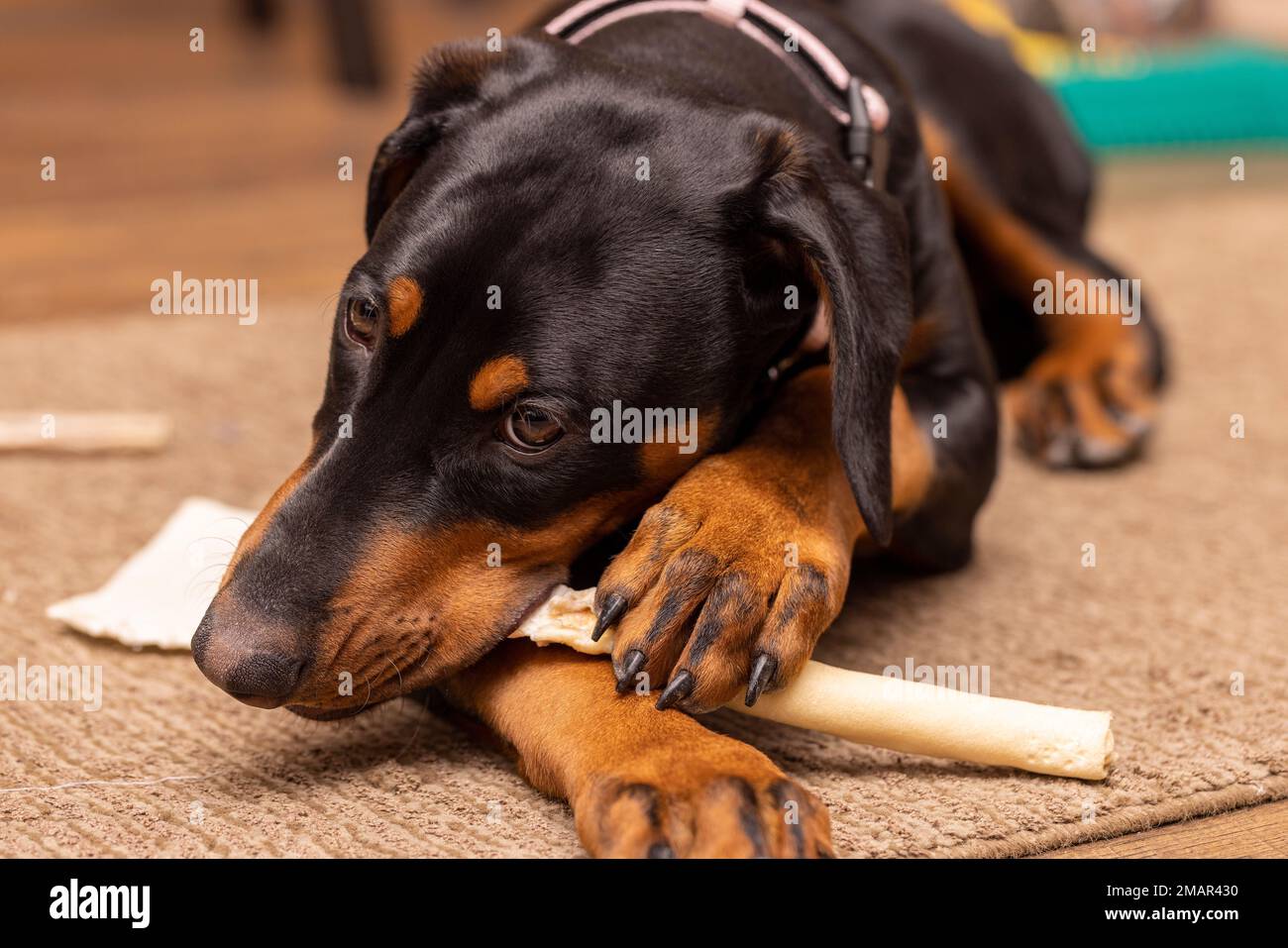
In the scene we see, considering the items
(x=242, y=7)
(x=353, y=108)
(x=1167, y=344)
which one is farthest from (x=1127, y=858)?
(x=242, y=7)

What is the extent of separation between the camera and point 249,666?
5.63ft

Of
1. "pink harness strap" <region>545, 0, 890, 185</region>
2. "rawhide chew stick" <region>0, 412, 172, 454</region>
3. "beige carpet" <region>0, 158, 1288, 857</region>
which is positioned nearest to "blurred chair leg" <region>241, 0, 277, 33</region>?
"beige carpet" <region>0, 158, 1288, 857</region>

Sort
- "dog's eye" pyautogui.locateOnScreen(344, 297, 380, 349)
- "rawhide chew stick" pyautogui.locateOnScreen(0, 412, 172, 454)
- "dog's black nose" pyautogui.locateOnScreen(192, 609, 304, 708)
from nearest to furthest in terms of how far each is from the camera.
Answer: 1. "dog's black nose" pyautogui.locateOnScreen(192, 609, 304, 708)
2. "dog's eye" pyautogui.locateOnScreen(344, 297, 380, 349)
3. "rawhide chew stick" pyautogui.locateOnScreen(0, 412, 172, 454)

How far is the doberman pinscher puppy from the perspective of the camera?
177 cm

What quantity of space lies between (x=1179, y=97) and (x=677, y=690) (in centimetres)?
462

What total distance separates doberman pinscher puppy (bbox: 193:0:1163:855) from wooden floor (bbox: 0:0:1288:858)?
0.51 metres

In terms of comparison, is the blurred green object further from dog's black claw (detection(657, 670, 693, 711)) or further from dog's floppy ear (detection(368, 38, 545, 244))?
dog's black claw (detection(657, 670, 693, 711))

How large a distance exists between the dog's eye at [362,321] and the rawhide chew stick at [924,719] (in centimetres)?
45

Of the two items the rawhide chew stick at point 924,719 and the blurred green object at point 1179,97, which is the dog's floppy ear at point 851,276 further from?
the blurred green object at point 1179,97

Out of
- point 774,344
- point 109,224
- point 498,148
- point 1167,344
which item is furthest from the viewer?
point 109,224

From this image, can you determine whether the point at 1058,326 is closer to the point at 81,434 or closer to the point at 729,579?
the point at 729,579
